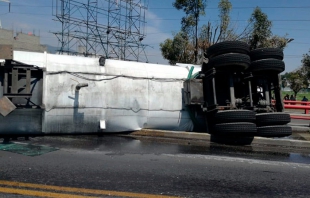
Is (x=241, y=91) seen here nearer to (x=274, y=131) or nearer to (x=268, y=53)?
(x=268, y=53)

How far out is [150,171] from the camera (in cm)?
490

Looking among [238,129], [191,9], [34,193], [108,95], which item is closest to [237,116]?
[238,129]

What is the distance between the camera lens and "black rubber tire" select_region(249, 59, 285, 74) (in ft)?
25.5

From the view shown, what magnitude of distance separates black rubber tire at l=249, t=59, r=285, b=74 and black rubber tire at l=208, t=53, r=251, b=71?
0.33m

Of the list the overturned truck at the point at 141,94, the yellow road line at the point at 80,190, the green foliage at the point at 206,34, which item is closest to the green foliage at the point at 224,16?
the green foliage at the point at 206,34

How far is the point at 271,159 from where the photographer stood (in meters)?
6.24

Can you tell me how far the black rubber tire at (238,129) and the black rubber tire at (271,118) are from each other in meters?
0.38

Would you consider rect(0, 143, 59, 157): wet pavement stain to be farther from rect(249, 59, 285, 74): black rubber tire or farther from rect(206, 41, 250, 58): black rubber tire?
rect(249, 59, 285, 74): black rubber tire

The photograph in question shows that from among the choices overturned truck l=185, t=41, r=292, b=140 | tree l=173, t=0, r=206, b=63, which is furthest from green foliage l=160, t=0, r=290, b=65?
overturned truck l=185, t=41, r=292, b=140

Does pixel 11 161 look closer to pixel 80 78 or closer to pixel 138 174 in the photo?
pixel 138 174

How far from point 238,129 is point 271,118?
3.10 feet

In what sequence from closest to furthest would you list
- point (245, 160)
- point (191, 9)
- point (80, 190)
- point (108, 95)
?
point (80, 190) → point (245, 160) → point (108, 95) → point (191, 9)

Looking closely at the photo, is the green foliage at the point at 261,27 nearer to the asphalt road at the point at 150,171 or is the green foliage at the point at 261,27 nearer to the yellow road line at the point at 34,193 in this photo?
the asphalt road at the point at 150,171

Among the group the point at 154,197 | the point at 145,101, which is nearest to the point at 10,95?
the point at 145,101
